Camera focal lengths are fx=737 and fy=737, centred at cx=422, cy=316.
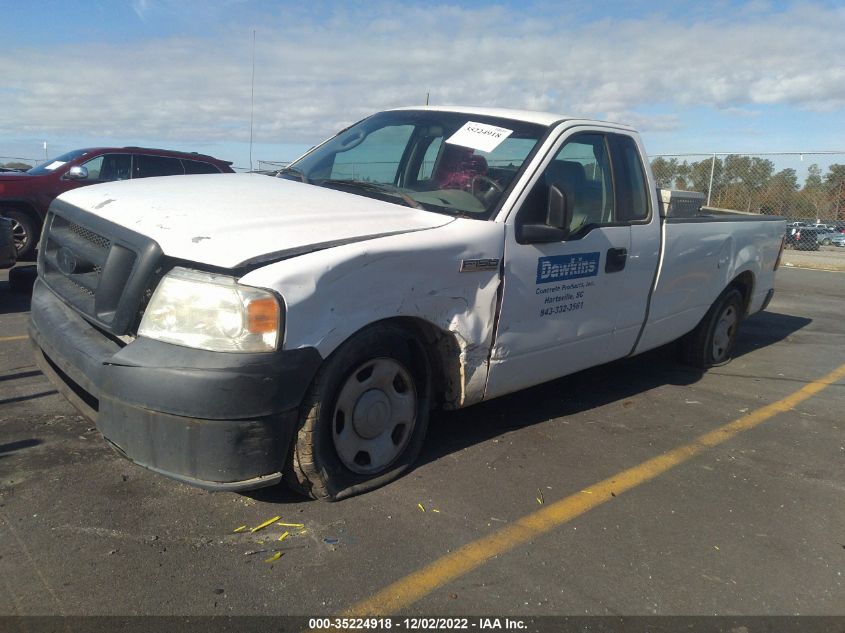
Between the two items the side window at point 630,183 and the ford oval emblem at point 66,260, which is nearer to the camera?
the ford oval emblem at point 66,260

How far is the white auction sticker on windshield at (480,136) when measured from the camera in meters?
4.22

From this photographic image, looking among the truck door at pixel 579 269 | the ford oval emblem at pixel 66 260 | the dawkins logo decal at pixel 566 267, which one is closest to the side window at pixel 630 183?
the truck door at pixel 579 269

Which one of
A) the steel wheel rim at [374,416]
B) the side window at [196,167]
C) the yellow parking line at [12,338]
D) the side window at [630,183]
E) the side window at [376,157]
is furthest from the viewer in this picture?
the side window at [196,167]

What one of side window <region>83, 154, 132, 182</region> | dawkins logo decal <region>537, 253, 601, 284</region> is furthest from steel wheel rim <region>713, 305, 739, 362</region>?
side window <region>83, 154, 132, 182</region>

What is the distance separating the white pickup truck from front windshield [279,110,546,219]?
0.02m

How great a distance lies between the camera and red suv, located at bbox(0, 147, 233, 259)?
1026 centimetres

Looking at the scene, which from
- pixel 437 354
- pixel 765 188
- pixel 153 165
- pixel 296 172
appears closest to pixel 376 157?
pixel 296 172

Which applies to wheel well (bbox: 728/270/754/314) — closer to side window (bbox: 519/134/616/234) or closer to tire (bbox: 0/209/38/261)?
side window (bbox: 519/134/616/234)

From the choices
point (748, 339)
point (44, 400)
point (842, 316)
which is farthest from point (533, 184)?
point (842, 316)

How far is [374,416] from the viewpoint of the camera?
3.46 meters

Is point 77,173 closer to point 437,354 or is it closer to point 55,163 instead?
point 55,163

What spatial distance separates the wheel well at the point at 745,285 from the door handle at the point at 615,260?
2153mm

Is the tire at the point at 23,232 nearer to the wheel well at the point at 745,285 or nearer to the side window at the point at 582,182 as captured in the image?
the side window at the point at 582,182

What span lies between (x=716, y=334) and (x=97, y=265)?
16.5ft
